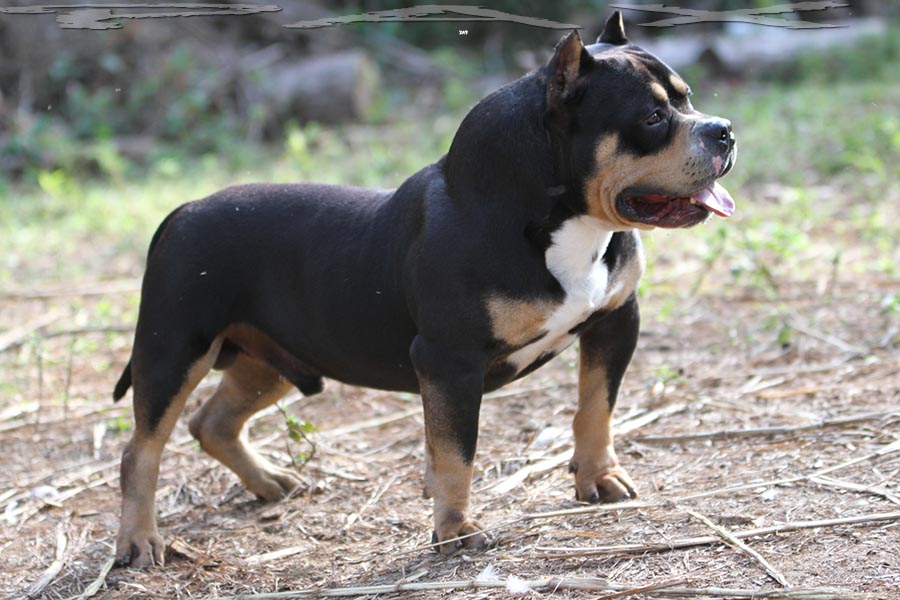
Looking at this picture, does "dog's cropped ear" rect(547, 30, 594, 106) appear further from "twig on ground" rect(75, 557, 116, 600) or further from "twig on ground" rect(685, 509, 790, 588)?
"twig on ground" rect(75, 557, 116, 600)

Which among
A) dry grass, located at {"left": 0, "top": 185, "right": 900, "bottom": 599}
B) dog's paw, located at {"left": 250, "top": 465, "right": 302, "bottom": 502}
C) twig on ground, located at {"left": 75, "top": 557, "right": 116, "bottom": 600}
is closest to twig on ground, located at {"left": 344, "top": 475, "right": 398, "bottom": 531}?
dry grass, located at {"left": 0, "top": 185, "right": 900, "bottom": 599}

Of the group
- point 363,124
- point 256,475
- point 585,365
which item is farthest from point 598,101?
point 363,124

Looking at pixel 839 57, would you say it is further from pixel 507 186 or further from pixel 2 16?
pixel 507 186

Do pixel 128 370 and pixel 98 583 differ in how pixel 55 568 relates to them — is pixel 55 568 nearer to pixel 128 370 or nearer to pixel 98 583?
pixel 98 583

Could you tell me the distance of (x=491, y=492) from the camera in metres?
5.00

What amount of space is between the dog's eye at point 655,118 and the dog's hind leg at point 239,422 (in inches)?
85.4

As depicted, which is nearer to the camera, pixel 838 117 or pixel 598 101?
pixel 598 101

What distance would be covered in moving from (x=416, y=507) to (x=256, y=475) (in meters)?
0.78

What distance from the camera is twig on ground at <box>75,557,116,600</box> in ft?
14.8

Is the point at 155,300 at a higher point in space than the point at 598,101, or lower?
lower

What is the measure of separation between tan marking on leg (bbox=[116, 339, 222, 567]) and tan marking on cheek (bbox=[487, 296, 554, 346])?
1.43 meters

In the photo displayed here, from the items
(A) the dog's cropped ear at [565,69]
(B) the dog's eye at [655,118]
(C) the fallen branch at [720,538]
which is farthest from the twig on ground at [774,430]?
(A) the dog's cropped ear at [565,69]

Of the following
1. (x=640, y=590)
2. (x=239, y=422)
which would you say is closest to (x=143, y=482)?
(x=239, y=422)

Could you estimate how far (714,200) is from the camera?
4.06 meters
